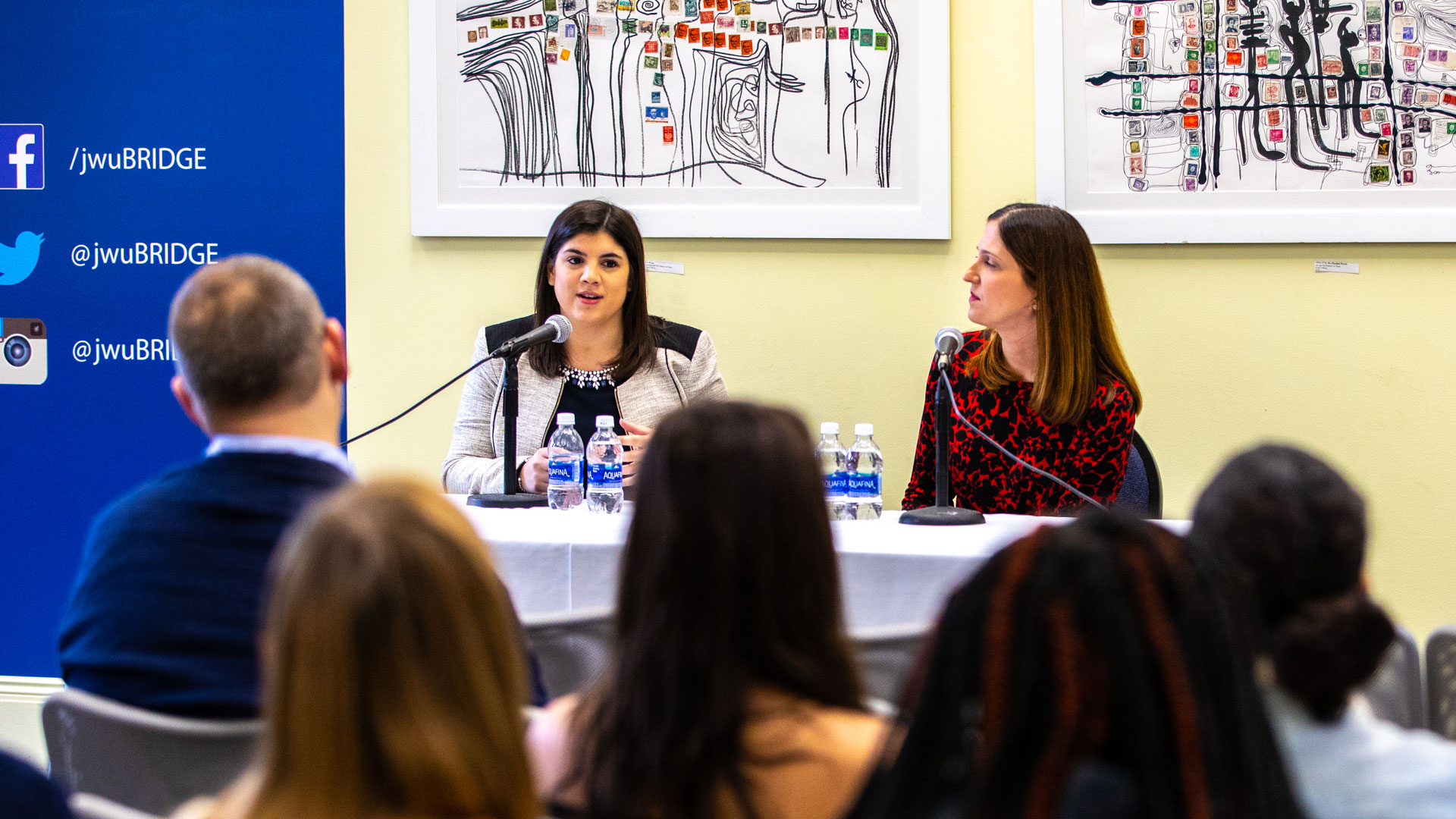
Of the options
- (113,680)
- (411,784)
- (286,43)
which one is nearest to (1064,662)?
(411,784)

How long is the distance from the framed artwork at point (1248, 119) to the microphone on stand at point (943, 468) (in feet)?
3.09

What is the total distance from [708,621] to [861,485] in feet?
4.66

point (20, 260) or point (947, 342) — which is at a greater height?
point (20, 260)

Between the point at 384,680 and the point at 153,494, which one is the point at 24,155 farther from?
the point at 384,680

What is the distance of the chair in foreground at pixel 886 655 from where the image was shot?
1399 mm

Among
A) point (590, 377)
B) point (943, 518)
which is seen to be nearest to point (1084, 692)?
point (943, 518)

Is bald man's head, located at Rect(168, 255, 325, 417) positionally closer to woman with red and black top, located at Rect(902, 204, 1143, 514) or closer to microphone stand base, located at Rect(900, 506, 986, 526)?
microphone stand base, located at Rect(900, 506, 986, 526)

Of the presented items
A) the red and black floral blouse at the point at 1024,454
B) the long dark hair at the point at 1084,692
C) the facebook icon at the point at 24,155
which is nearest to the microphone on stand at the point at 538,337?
the red and black floral blouse at the point at 1024,454

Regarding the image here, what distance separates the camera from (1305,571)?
1087 millimetres

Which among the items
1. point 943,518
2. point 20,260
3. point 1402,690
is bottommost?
point 1402,690

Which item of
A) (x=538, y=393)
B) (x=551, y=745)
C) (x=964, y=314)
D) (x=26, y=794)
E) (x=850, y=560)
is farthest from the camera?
(x=964, y=314)

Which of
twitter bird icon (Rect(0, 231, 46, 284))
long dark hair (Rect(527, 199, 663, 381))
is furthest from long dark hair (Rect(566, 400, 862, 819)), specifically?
twitter bird icon (Rect(0, 231, 46, 284))

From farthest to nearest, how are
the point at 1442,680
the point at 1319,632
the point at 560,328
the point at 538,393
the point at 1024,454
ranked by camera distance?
the point at 538,393, the point at 1024,454, the point at 560,328, the point at 1442,680, the point at 1319,632

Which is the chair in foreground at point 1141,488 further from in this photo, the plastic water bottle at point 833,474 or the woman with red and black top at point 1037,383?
the plastic water bottle at point 833,474
